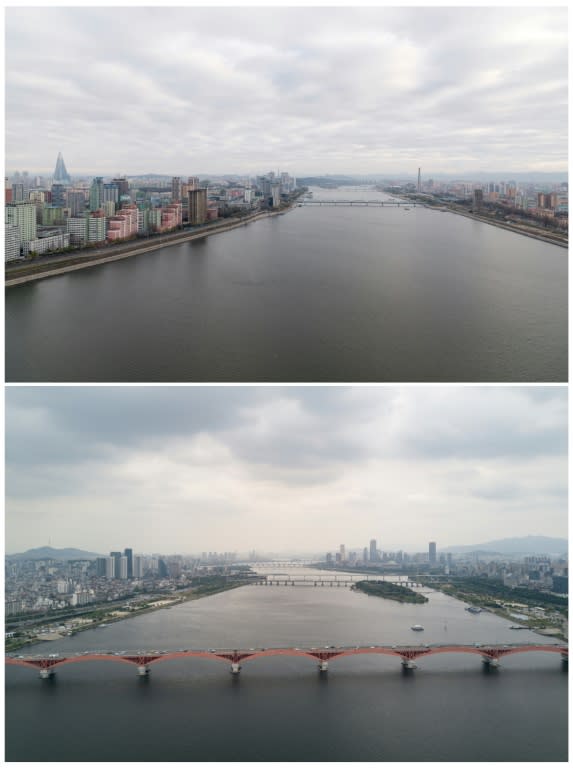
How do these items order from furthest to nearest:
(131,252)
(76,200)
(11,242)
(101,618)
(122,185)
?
(122,185)
(76,200)
(131,252)
(11,242)
(101,618)

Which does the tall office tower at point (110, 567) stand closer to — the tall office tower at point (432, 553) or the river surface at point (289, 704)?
the river surface at point (289, 704)

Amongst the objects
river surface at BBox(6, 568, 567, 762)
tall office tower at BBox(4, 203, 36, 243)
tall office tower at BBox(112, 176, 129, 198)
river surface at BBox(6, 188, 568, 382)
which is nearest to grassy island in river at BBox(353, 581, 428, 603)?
river surface at BBox(6, 568, 567, 762)

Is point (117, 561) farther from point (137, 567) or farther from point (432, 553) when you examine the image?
point (432, 553)

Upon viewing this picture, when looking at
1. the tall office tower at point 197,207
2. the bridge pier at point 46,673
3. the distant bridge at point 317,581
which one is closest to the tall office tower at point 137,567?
the distant bridge at point 317,581

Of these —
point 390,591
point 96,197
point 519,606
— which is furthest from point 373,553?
point 96,197

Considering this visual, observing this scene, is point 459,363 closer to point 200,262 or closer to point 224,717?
point 224,717
